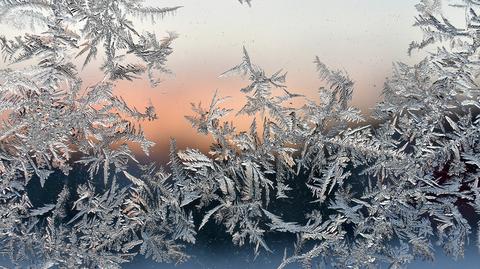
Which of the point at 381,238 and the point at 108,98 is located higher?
the point at 108,98

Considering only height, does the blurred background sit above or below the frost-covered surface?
above

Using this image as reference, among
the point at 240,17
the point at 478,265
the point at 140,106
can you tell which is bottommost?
the point at 478,265

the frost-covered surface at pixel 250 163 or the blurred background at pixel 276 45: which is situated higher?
the blurred background at pixel 276 45

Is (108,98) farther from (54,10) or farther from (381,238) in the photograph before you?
(381,238)

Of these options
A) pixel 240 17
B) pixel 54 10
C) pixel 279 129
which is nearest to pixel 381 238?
pixel 279 129

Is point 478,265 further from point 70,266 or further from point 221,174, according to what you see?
point 70,266

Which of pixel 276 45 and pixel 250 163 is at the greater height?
pixel 276 45
